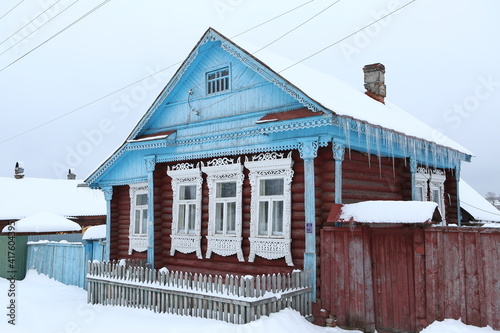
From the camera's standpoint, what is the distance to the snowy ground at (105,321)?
8156mm

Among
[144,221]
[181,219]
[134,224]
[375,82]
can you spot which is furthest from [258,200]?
[375,82]

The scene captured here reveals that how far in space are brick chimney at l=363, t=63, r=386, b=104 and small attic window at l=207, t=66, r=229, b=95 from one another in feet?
21.7

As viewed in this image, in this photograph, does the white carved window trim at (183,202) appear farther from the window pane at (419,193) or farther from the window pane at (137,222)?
the window pane at (419,193)

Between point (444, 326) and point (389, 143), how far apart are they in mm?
4807

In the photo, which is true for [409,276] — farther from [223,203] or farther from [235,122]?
[235,122]

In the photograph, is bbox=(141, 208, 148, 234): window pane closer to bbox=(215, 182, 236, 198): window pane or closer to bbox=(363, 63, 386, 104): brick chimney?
bbox=(215, 182, 236, 198): window pane

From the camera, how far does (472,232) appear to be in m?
7.54

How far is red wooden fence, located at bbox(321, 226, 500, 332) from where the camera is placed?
24.2 ft

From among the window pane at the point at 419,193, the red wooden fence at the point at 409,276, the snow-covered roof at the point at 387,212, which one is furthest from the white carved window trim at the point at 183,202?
the window pane at the point at 419,193

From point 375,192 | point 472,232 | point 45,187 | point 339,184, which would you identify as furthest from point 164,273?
point 45,187

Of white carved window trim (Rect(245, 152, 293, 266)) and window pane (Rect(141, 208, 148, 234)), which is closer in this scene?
white carved window trim (Rect(245, 152, 293, 266))

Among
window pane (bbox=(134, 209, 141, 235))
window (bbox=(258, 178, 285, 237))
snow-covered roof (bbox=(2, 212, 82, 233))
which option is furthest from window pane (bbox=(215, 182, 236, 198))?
snow-covered roof (bbox=(2, 212, 82, 233))

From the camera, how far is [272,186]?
35.8ft

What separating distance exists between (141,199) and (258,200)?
584 centimetres
